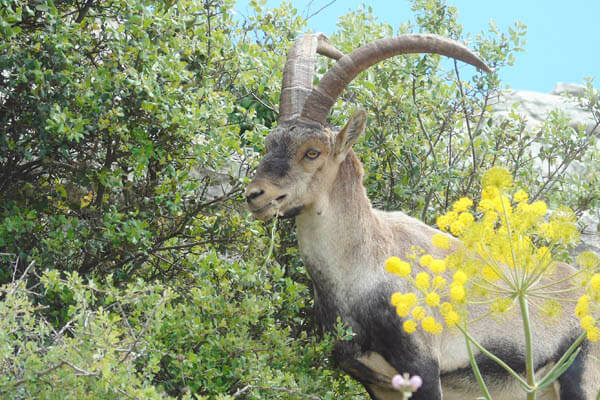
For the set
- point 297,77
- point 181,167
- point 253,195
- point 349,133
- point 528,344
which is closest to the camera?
point 528,344

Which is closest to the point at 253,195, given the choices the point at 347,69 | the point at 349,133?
the point at 349,133

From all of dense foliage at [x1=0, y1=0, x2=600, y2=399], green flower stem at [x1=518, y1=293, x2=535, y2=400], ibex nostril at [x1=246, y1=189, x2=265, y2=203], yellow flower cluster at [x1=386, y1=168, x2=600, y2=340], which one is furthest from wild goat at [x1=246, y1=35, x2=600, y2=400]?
green flower stem at [x1=518, y1=293, x2=535, y2=400]

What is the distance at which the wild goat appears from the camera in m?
5.09

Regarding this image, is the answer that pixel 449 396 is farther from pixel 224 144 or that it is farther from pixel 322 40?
pixel 322 40

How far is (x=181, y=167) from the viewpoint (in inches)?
256

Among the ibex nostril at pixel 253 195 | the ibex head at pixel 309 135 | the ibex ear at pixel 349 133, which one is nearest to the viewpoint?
the ibex nostril at pixel 253 195

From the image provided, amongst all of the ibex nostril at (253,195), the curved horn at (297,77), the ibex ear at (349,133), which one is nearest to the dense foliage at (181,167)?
the curved horn at (297,77)

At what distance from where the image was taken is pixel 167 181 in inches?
257

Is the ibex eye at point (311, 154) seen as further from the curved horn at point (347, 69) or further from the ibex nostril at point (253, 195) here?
the ibex nostril at point (253, 195)

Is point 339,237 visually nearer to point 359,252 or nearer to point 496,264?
point 359,252

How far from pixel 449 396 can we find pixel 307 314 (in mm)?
1614

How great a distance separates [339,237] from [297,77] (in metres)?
1.27

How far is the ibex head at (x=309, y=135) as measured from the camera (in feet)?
16.3

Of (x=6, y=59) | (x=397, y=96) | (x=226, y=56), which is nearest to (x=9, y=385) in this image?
(x=6, y=59)
